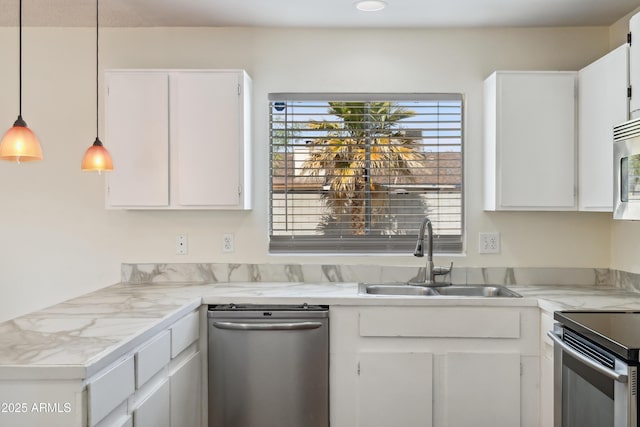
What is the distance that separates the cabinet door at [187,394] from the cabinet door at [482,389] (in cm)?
119

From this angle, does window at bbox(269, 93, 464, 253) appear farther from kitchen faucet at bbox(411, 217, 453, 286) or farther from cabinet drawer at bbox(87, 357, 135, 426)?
cabinet drawer at bbox(87, 357, 135, 426)

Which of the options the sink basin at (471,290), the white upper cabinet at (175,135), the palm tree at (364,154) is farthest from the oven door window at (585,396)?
the white upper cabinet at (175,135)

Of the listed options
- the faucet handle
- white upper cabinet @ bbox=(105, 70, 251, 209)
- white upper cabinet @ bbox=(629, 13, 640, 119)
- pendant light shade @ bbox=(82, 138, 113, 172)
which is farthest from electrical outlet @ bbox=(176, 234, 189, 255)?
white upper cabinet @ bbox=(629, 13, 640, 119)

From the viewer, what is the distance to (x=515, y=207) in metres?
2.89

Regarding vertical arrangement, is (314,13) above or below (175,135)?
above

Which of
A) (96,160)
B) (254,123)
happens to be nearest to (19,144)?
(96,160)

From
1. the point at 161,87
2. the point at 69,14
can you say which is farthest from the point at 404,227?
the point at 69,14

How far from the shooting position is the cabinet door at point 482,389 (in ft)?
8.36

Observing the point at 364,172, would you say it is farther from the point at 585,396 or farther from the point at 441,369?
the point at 585,396

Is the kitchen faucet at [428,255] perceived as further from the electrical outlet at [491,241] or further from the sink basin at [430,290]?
the electrical outlet at [491,241]

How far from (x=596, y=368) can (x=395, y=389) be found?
1024mm

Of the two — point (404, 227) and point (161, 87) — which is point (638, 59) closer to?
point (404, 227)

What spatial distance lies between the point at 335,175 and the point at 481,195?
87cm

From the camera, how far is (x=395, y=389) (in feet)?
8.42
